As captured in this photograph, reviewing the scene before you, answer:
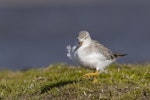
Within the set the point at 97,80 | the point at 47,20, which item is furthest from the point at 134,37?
the point at 97,80

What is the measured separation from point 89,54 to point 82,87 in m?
0.62

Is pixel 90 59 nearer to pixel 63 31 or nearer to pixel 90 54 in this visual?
pixel 90 54

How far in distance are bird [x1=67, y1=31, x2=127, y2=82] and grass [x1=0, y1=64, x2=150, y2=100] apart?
33 centimetres

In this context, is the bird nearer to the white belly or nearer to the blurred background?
the white belly

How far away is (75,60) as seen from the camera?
42.6 feet

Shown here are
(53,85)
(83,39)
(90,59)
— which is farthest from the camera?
(53,85)

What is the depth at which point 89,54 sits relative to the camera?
12969mm

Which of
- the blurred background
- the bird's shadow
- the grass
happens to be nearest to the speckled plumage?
the grass

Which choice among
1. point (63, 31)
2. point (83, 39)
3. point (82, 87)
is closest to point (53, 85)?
point (82, 87)

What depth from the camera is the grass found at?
40.8 ft

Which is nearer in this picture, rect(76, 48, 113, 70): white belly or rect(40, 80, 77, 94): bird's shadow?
rect(76, 48, 113, 70): white belly

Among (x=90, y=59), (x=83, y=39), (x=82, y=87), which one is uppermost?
(x=83, y=39)

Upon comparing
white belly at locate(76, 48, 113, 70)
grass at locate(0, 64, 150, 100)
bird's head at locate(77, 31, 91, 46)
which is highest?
bird's head at locate(77, 31, 91, 46)

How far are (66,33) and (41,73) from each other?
1829 cm
